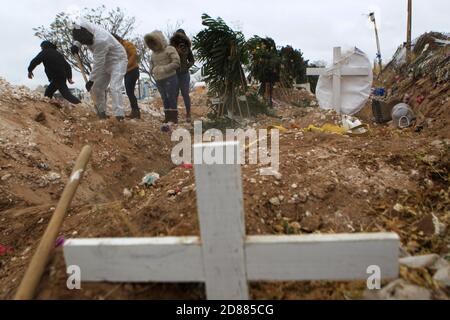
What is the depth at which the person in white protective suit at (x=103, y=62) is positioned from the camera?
5.21 m

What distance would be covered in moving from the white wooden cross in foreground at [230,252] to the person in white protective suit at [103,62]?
461cm

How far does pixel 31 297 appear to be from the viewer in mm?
1336

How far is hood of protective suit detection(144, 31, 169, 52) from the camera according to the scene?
6.00 m

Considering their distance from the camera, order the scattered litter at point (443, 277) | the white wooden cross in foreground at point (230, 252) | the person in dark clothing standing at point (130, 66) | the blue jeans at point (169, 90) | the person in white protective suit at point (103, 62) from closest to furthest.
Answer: the white wooden cross in foreground at point (230, 252) < the scattered litter at point (443, 277) < the person in white protective suit at point (103, 62) < the person in dark clothing standing at point (130, 66) < the blue jeans at point (169, 90)

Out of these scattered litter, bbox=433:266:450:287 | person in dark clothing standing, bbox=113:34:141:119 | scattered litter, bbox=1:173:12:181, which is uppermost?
person in dark clothing standing, bbox=113:34:141:119

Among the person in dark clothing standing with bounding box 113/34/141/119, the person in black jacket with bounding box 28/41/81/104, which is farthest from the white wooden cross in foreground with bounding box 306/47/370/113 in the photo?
the person in black jacket with bounding box 28/41/81/104

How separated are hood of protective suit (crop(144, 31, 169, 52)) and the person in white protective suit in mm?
660

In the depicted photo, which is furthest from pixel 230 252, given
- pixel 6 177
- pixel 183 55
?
pixel 183 55

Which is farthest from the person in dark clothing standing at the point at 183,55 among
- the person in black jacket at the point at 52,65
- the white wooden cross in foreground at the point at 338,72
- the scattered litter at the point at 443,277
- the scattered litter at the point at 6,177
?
the scattered litter at the point at 443,277

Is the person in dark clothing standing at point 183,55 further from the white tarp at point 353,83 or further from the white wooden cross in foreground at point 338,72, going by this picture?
the white wooden cross in foreground at point 338,72

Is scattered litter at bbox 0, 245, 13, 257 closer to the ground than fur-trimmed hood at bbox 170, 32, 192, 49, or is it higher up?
closer to the ground

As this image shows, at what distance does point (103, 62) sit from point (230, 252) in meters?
4.98

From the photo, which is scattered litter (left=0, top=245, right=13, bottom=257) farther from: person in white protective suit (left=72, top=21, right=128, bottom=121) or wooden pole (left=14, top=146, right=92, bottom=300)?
person in white protective suit (left=72, top=21, right=128, bottom=121)
